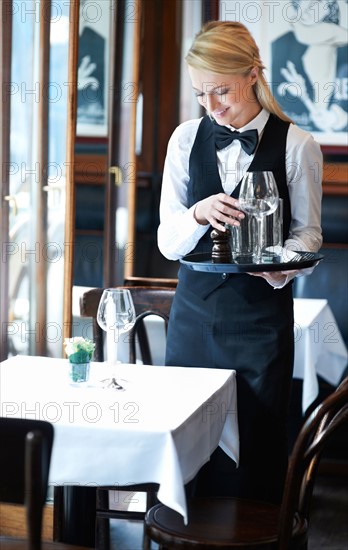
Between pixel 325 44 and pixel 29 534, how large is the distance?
4095 millimetres

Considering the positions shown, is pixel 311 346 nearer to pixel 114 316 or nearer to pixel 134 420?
pixel 114 316

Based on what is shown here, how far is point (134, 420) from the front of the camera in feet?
6.80

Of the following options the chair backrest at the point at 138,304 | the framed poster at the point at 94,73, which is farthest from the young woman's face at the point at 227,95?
the framed poster at the point at 94,73

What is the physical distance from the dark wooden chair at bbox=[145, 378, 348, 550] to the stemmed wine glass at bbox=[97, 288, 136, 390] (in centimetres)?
38

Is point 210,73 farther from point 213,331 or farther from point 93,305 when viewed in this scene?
point 93,305

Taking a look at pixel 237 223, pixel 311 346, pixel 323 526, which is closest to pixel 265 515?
pixel 237 223

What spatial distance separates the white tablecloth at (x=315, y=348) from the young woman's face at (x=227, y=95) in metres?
1.35

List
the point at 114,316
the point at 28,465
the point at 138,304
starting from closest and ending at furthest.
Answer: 1. the point at 28,465
2. the point at 114,316
3. the point at 138,304

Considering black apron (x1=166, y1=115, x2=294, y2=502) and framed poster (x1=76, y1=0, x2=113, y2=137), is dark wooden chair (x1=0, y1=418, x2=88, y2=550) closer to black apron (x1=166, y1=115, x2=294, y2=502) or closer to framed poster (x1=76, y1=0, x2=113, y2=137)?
black apron (x1=166, y1=115, x2=294, y2=502)

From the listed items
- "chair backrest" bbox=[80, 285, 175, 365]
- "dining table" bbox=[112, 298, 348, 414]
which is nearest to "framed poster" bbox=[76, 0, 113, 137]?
"dining table" bbox=[112, 298, 348, 414]

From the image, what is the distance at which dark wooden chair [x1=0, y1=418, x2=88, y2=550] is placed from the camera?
4.87 ft

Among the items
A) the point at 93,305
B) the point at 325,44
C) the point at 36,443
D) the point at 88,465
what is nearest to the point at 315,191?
the point at 93,305

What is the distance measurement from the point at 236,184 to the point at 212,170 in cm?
8

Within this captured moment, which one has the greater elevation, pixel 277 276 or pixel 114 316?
pixel 277 276
